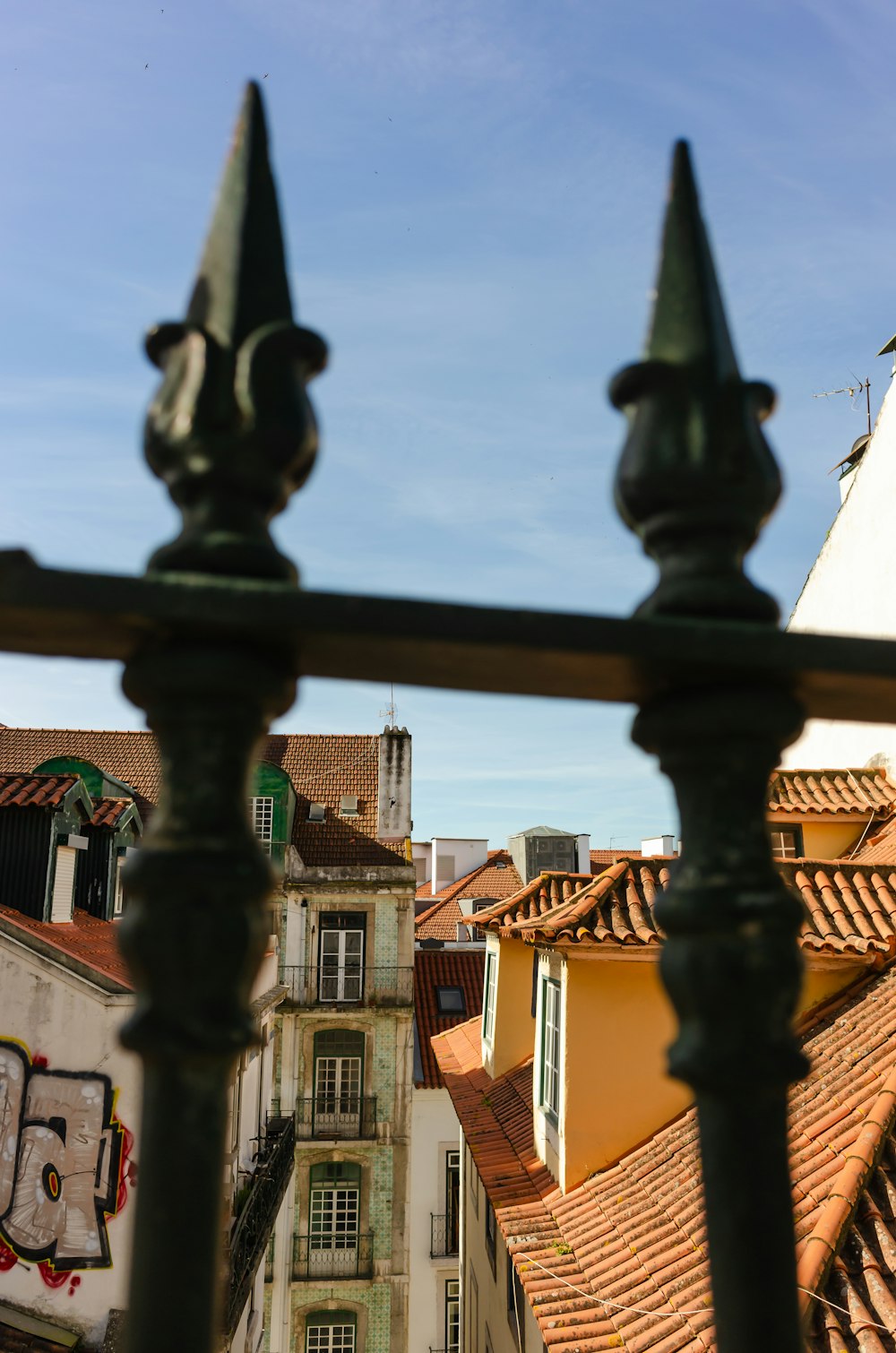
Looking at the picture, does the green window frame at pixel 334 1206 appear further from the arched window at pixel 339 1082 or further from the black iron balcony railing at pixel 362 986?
the black iron balcony railing at pixel 362 986

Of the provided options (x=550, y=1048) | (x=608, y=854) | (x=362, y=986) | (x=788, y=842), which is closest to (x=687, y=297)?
(x=550, y=1048)

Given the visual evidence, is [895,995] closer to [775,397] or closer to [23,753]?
[775,397]

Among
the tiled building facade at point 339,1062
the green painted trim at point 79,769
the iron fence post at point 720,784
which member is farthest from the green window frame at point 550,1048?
the green painted trim at point 79,769

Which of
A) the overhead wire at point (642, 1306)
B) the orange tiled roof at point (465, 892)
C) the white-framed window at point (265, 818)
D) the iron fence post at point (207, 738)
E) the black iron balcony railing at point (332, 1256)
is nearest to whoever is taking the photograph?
the iron fence post at point (207, 738)

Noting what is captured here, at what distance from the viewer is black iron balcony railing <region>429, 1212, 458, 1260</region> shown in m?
22.6

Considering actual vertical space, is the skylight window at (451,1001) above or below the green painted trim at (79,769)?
below

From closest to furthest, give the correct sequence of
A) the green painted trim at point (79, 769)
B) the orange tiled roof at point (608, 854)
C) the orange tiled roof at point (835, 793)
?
the orange tiled roof at point (835, 793) → the green painted trim at point (79, 769) → the orange tiled roof at point (608, 854)

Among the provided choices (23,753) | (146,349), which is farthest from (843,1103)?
(23,753)

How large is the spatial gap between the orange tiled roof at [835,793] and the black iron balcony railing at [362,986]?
12.4 metres

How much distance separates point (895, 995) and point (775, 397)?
7.15m

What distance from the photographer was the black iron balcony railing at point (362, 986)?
73.9ft

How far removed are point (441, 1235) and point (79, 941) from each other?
1514 cm

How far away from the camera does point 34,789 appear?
13914 millimetres

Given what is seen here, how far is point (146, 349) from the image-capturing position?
1.19 meters
